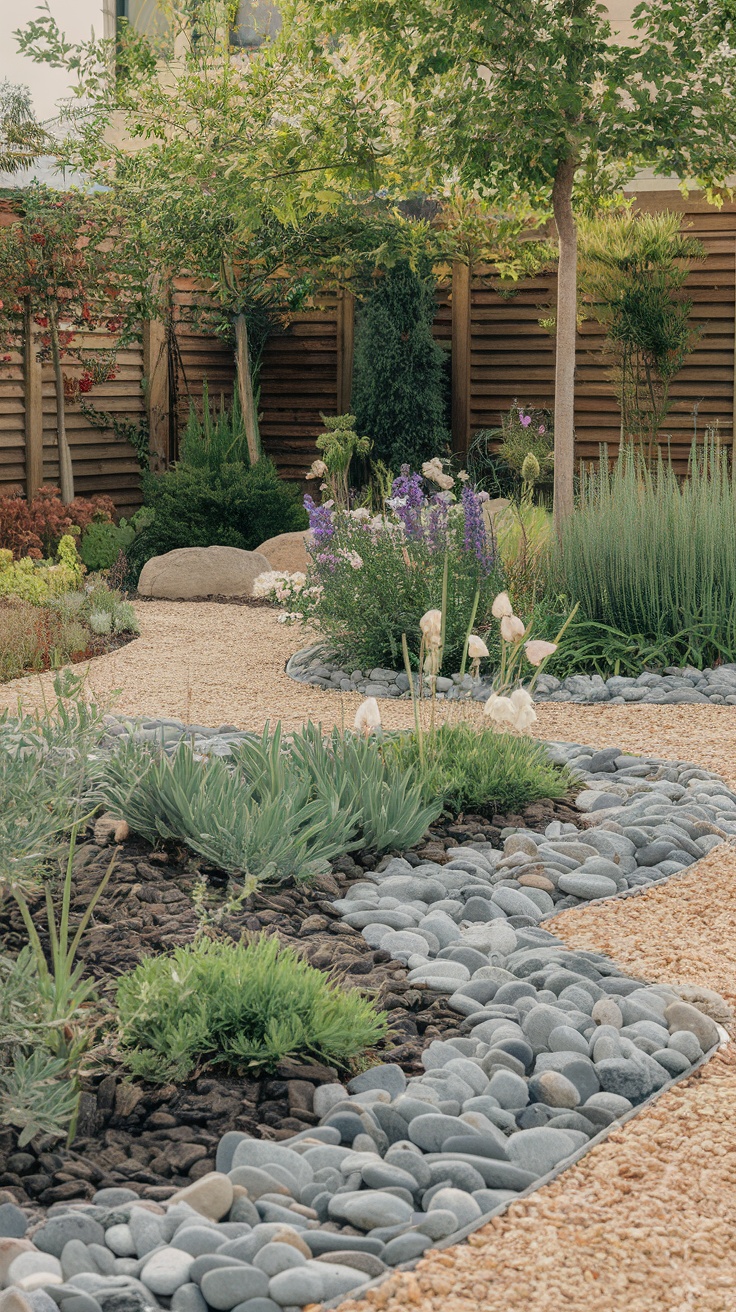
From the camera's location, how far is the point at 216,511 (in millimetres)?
9875

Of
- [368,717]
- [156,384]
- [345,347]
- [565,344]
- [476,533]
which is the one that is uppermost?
[345,347]

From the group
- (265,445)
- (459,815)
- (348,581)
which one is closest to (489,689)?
(348,581)

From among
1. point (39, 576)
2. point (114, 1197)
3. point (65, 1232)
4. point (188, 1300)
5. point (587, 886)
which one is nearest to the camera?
point (188, 1300)

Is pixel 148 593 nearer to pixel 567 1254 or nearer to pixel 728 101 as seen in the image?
pixel 728 101

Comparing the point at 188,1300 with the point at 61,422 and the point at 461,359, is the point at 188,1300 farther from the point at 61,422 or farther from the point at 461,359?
the point at 461,359

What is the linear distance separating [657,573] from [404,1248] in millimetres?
4835

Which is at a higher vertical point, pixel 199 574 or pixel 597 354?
pixel 597 354

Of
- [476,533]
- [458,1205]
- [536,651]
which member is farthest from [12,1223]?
[476,533]

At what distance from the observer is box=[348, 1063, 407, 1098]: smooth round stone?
216 cm

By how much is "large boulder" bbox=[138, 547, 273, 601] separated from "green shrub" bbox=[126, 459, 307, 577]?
1.97ft

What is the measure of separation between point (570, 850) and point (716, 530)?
3.22 metres

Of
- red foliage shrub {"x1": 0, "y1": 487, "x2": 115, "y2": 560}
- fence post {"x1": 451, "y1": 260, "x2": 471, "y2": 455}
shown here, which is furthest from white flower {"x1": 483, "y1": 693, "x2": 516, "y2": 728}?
fence post {"x1": 451, "y1": 260, "x2": 471, "y2": 455}

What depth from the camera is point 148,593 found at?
9.05m

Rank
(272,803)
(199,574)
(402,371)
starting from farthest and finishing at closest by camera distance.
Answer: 1. (402,371)
2. (199,574)
3. (272,803)
